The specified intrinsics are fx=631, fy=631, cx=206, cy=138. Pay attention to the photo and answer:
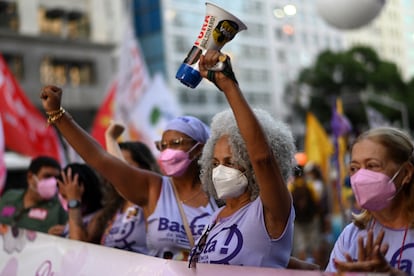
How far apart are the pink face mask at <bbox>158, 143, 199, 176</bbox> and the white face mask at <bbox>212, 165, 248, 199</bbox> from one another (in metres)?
0.76

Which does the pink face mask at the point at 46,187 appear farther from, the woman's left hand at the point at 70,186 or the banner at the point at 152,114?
the banner at the point at 152,114

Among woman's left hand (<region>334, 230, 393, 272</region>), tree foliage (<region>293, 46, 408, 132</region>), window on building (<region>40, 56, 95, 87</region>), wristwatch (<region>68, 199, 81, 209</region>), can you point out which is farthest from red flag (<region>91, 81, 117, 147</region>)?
tree foliage (<region>293, 46, 408, 132</region>)

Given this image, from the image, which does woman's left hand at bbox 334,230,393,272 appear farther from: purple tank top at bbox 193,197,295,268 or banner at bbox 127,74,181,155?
banner at bbox 127,74,181,155

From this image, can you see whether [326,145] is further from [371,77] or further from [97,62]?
[371,77]

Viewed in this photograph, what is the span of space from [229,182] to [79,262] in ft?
3.50

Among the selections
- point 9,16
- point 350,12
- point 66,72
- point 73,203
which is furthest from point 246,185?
point 9,16

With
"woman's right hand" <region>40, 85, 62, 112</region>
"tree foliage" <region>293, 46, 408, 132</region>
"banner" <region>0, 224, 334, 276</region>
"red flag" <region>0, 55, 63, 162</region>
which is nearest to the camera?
"banner" <region>0, 224, 334, 276</region>

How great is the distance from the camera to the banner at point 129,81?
9828mm

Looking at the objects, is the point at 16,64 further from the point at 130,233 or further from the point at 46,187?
the point at 130,233

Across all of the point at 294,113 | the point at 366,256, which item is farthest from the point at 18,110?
the point at 294,113

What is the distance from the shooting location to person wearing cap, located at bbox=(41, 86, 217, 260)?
323 centimetres

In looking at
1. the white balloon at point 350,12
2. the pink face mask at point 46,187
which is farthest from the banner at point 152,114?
the pink face mask at point 46,187

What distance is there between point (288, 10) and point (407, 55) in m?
50.9

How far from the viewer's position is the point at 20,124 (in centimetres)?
777
